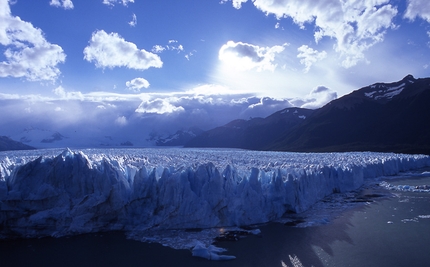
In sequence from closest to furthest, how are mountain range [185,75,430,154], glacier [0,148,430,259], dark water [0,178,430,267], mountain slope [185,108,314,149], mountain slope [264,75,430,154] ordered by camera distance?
dark water [0,178,430,267]
glacier [0,148,430,259]
mountain slope [264,75,430,154]
mountain range [185,75,430,154]
mountain slope [185,108,314,149]

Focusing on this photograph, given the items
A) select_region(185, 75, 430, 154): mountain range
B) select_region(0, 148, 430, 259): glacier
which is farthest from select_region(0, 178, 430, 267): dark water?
select_region(185, 75, 430, 154): mountain range

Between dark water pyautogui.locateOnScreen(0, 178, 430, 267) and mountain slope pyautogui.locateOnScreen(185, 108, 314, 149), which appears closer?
dark water pyautogui.locateOnScreen(0, 178, 430, 267)

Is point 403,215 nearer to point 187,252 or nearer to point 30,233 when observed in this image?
point 187,252

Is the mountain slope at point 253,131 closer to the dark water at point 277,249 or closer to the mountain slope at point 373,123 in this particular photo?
the mountain slope at point 373,123

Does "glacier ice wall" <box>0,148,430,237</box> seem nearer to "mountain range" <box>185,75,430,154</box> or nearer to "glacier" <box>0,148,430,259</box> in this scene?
"glacier" <box>0,148,430,259</box>

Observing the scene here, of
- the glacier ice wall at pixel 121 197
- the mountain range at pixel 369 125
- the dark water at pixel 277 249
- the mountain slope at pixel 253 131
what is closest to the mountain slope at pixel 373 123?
the mountain range at pixel 369 125

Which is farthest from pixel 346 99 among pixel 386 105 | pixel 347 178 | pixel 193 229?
pixel 193 229
